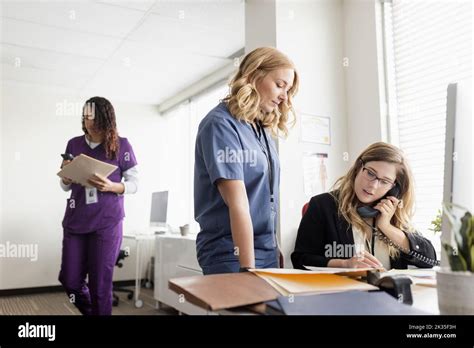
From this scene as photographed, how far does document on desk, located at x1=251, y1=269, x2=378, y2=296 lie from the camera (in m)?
0.53

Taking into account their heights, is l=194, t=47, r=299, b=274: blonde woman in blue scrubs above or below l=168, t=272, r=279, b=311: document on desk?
above

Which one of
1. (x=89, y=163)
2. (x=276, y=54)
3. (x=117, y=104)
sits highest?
(x=117, y=104)

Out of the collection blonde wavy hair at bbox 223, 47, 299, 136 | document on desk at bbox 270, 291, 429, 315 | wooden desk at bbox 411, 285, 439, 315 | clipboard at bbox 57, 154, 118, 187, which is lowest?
wooden desk at bbox 411, 285, 439, 315

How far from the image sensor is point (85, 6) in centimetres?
236

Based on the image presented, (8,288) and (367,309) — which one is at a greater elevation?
(367,309)

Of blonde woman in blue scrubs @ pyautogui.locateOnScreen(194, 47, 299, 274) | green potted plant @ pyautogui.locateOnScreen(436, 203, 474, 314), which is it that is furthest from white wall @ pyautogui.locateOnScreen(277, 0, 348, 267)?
green potted plant @ pyautogui.locateOnScreen(436, 203, 474, 314)

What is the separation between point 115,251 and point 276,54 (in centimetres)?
121

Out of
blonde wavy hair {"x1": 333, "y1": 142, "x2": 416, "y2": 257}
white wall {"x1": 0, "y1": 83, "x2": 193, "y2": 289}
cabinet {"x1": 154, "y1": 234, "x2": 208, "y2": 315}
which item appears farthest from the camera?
white wall {"x1": 0, "y1": 83, "x2": 193, "y2": 289}

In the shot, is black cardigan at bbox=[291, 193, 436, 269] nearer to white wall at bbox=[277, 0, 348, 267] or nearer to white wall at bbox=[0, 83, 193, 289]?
white wall at bbox=[277, 0, 348, 267]

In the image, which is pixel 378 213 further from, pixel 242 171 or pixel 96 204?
pixel 96 204

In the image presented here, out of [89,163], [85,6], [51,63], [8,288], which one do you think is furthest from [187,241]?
[8,288]

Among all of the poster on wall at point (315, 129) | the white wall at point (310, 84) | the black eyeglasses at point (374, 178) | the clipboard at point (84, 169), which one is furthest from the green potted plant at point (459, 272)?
the poster on wall at point (315, 129)

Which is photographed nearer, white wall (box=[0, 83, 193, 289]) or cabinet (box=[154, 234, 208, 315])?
cabinet (box=[154, 234, 208, 315])
